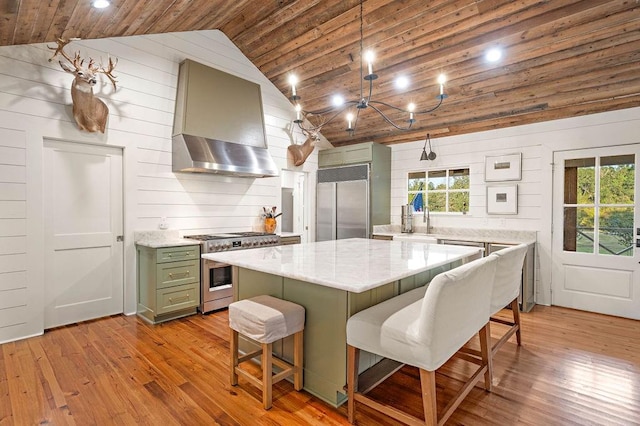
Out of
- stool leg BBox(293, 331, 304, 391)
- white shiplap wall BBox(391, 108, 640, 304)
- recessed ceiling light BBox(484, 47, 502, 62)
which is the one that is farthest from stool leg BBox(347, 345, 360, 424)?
white shiplap wall BBox(391, 108, 640, 304)

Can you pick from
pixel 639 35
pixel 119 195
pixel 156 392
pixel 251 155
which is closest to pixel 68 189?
pixel 119 195

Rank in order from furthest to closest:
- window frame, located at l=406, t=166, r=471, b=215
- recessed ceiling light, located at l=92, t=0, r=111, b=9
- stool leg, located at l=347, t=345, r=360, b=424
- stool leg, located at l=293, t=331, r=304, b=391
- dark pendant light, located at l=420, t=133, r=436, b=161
Answer: dark pendant light, located at l=420, t=133, r=436, b=161 → window frame, located at l=406, t=166, r=471, b=215 → recessed ceiling light, located at l=92, t=0, r=111, b=9 → stool leg, located at l=293, t=331, r=304, b=391 → stool leg, located at l=347, t=345, r=360, b=424

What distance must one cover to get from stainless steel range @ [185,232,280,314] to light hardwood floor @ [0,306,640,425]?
65cm

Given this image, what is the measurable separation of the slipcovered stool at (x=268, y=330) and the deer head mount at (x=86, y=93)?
8.96 ft

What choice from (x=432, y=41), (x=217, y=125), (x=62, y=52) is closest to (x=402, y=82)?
(x=432, y=41)

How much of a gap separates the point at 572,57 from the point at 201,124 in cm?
426

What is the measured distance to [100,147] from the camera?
3.72 metres

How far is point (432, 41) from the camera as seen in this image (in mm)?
3662

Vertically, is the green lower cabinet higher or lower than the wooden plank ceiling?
lower

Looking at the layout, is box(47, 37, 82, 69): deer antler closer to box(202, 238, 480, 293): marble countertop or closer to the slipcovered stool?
box(202, 238, 480, 293): marble countertop

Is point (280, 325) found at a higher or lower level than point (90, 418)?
higher

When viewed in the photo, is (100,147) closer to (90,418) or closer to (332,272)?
(90,418)

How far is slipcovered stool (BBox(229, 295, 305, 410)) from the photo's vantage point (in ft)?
6.67

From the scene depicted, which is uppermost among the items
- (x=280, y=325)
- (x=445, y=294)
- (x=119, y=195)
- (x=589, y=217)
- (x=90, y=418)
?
(x=119, y=195)
